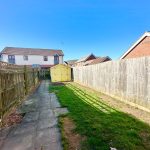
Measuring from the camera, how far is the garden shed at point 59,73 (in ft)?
88.8

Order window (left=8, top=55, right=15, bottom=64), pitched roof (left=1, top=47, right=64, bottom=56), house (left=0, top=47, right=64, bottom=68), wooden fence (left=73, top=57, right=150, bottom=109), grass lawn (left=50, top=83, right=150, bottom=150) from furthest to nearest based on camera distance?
1. pitched roof (left=1, top=47, right=64, bottom=56)
2. house (left=0, top=47, right=64, bottom=68)
3. window (left=8, top=55, right=15, bottom=64)
4. wooden fence (left=73, top=57, right=150, bottom=109)
5. grass lawn (left=50, top=83, right=150, bottom=150)

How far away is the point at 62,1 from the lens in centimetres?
1252

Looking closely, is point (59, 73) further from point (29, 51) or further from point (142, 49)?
point (29, 51)

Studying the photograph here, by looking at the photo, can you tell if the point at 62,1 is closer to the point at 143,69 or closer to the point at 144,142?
the point at 143,69

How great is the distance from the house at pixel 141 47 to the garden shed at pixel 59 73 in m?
10.2

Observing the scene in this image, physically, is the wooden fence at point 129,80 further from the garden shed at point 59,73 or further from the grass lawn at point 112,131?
the garden shed at point 59,73

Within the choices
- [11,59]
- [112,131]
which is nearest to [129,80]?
[112,131]

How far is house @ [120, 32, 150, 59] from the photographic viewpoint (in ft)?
56.8

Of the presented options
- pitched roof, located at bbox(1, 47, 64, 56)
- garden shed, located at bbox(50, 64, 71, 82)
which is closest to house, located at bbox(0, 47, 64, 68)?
pitched roof, located at bbox(1, 47, 64, 56)

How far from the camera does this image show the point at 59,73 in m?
27.2

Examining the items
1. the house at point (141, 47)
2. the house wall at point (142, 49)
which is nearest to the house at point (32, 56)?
the house at point (141, 47)

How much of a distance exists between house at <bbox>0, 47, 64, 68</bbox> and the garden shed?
43.2 ft

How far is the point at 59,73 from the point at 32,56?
592 inches

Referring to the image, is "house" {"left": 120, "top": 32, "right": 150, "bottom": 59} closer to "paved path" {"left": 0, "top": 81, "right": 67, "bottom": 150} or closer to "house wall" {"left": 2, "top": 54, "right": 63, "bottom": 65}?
"paved path" {"left": 0, "top": 81, "right": 67, "bottom": 150}
